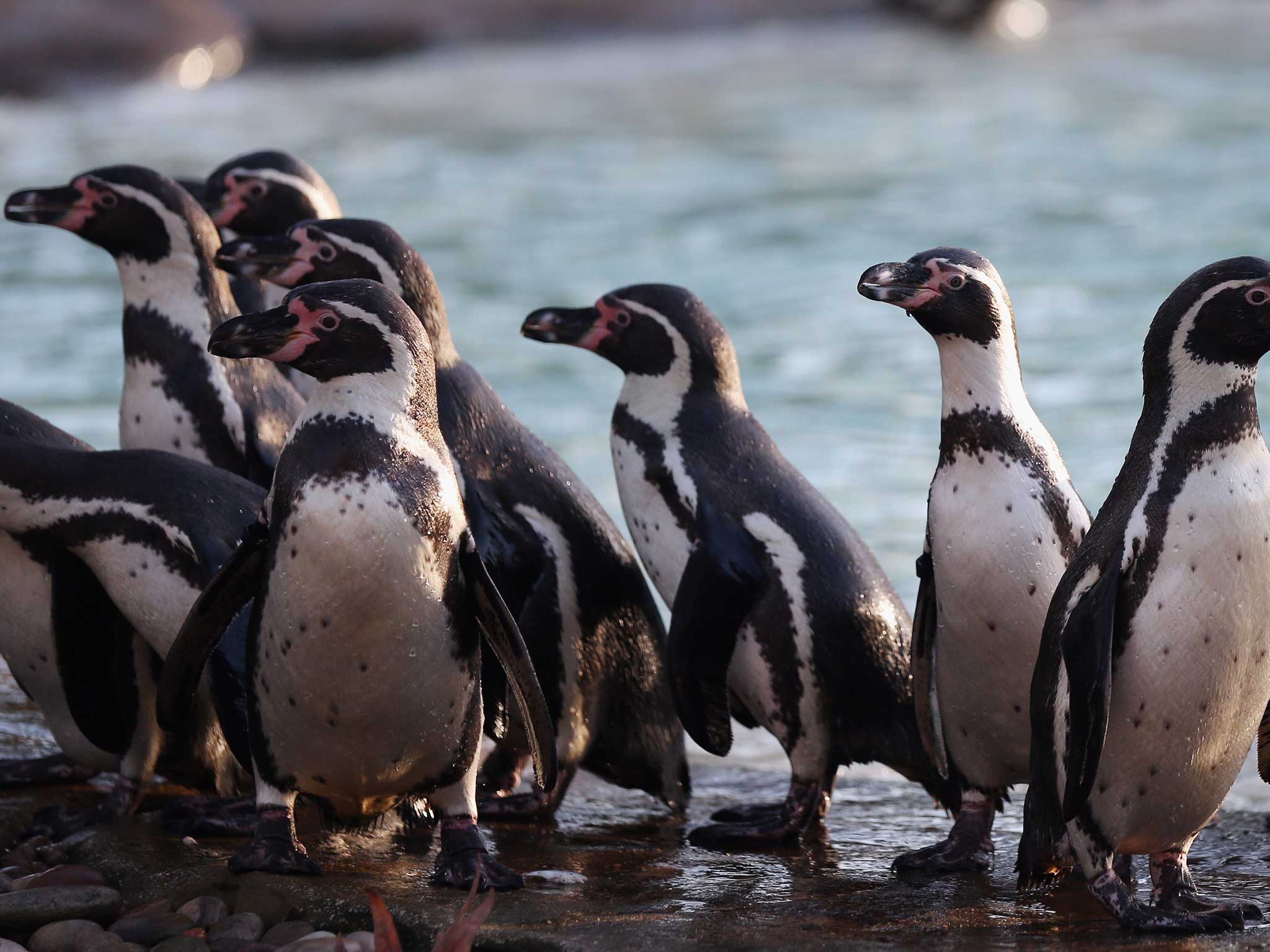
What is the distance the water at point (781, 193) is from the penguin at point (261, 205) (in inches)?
59.0

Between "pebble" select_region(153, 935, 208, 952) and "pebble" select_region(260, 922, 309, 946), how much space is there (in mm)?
83

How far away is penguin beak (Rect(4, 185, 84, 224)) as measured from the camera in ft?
12.7

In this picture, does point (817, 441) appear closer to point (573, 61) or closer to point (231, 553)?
point (231, 553)

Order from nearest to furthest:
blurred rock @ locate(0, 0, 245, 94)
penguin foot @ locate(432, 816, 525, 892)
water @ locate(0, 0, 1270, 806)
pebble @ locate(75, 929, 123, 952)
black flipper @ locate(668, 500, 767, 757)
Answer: pebble @ locate(75, 929, 123, 952) < penguin foot @ locate(432, 816, 525, 892) < black flipper @ locate(668, 500, 767, 757) < water @ locate(0, 0, 1270, 806) < blurred rock @ locate(0, 0, 245, 94)

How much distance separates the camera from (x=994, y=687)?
3016 mm

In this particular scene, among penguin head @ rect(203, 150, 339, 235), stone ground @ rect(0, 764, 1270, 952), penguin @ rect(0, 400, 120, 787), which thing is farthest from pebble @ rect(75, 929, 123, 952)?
penguin head @ rect(203, 150, 339, 235)

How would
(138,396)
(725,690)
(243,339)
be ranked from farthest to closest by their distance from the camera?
1. (138,396)
2. (725,690)
3. (243,339)

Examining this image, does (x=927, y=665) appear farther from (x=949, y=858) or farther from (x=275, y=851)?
(x=275, y=851)

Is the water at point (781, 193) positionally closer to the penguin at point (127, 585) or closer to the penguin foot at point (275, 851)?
the penguin at point (127, 585)

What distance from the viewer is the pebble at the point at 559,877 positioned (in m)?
2.90

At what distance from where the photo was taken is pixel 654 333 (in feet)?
12.0

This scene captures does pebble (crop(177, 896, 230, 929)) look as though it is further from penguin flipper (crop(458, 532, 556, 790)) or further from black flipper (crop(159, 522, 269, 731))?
penguin flipper (crop(458, 532, 556, 790))

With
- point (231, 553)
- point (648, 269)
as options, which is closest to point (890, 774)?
point (231, 553)

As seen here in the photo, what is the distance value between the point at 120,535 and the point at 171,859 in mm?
525
